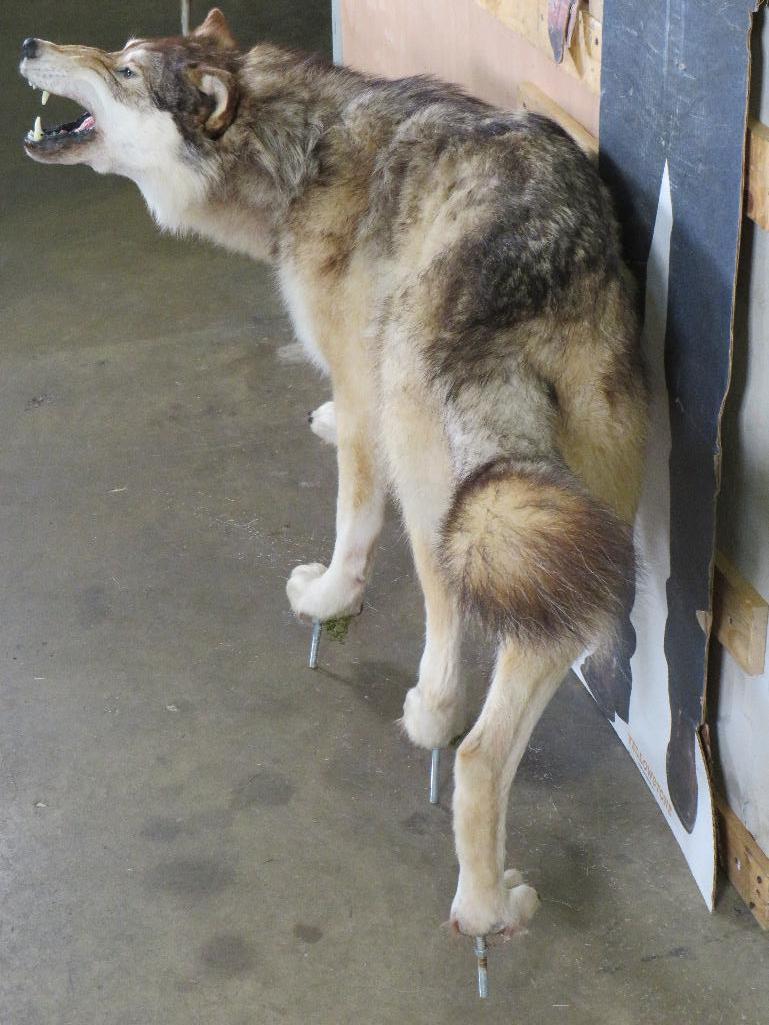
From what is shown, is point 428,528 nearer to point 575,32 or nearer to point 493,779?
point 493,779

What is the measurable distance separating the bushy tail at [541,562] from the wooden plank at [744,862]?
71 cm

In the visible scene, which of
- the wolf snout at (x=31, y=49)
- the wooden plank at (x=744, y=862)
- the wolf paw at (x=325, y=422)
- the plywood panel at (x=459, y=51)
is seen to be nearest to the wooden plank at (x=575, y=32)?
the plywood panel at (x=459, y=51)

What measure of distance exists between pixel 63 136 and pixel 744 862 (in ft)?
8.04

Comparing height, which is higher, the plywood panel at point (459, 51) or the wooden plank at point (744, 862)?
the plywood panel at point (459, 51)

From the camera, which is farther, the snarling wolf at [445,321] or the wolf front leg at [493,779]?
the wolf front leg at [493,779]

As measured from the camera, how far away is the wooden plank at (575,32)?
2.51 meters

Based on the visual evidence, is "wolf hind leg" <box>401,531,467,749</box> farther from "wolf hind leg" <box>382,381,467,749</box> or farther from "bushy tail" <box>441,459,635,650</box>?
"bushy tail" <box>441,459,635,650</box>

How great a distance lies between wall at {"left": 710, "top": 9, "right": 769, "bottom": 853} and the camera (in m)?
2.05

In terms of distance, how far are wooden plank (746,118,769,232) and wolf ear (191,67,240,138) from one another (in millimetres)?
1376

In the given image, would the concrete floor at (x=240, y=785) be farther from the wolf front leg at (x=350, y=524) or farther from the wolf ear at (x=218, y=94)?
the wolf ear at (x=218, y=94)

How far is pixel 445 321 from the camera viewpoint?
237 cm

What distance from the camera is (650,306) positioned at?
243 centimetres

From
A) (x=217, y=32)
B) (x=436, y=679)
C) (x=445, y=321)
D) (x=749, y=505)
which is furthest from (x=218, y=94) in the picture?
(x=749, y=505)

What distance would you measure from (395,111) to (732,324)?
1.11 meters
